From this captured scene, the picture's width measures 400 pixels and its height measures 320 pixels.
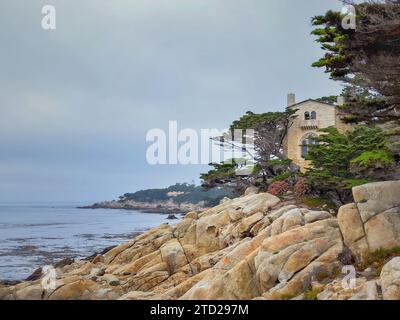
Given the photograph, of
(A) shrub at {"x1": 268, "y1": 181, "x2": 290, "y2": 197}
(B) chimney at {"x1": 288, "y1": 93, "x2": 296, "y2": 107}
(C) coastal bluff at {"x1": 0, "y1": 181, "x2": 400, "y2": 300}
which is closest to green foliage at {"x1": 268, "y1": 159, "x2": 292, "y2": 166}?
(A) shrub at {"x1": 268, "y1": 181, "x2": 290, "y2": 197}

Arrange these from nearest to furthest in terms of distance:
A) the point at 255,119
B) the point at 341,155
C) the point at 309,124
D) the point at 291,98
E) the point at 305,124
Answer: the point at 341,155 → the point at 255,119 → the point at 309,124 → the point at 305,124 → the point at 291,98

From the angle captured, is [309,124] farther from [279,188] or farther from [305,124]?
[279,188]

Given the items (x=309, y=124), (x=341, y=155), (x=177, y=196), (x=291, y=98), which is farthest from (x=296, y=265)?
(x=177, y=196)

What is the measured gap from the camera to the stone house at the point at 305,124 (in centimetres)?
3872

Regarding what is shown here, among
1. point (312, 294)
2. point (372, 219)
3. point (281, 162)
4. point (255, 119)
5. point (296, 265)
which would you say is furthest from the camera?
point (255, 119)

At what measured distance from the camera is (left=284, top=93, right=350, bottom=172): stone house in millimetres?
38719

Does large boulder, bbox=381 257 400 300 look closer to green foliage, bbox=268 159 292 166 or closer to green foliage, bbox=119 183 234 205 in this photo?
green foliage, bbox=268 159 292 166

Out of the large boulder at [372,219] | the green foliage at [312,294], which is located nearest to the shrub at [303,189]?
the large boulder at [372,219]

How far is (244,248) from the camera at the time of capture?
53.7 feet

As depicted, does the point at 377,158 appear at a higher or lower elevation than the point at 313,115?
lower

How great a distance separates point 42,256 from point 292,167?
27.3 meters

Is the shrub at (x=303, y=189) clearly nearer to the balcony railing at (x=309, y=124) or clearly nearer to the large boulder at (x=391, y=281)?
the balcony railing at (x=309, y=124)

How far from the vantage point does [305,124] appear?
38906 mm

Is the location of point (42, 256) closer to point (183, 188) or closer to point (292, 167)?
point (292, 167)
